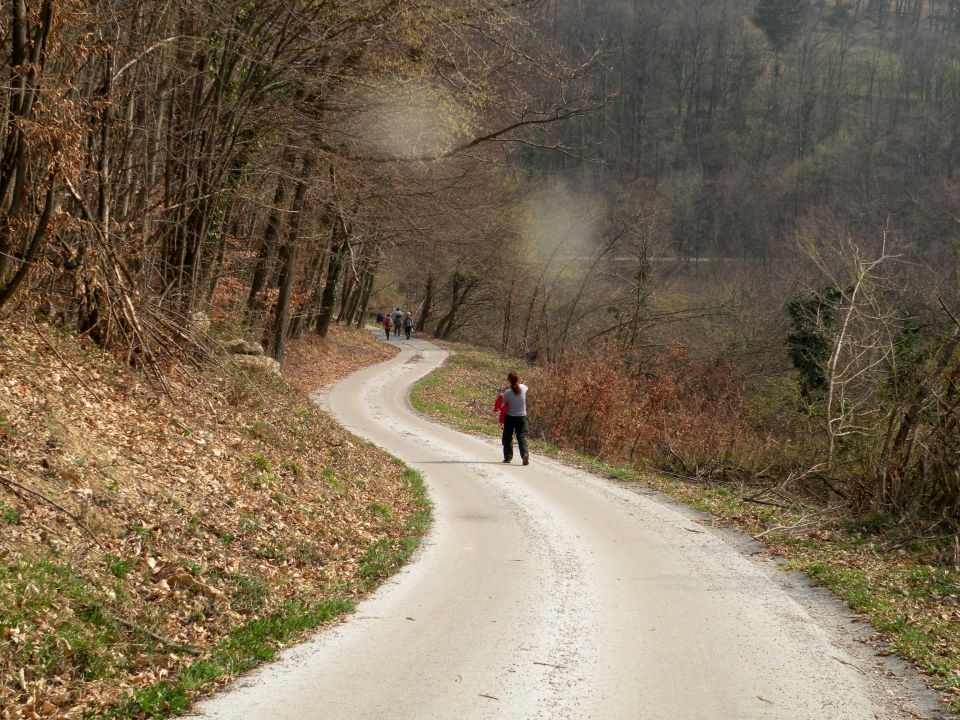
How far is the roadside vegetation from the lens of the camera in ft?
26.6

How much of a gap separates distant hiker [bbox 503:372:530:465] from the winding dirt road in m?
4.59

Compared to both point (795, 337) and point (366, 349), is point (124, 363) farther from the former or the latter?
point (366, 349)

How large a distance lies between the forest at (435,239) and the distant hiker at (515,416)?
384 centimetres

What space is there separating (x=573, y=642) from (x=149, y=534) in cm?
372

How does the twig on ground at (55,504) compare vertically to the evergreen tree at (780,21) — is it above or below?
below

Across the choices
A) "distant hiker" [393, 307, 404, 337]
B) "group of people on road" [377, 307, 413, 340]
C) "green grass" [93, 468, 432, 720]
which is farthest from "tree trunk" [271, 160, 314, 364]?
"distant hiker" [393, 307, 404, 337]

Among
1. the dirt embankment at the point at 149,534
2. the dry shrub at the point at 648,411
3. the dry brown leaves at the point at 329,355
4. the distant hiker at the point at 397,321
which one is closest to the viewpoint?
the dirt embankment at the point at 149,534

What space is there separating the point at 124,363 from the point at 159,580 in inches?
184

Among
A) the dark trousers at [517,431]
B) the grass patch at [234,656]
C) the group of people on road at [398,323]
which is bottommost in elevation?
the grass patch at [234,656]

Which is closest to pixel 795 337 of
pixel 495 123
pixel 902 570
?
pixel 495 123

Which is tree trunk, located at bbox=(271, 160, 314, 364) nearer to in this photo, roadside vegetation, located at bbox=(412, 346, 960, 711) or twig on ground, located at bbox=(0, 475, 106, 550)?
roadside vegetation, located at bbox=(412, 346, 960, 711)

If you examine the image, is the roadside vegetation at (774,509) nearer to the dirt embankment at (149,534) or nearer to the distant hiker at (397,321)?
the dirt embankment at (149,534)

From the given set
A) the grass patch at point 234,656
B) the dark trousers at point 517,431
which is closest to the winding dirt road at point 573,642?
the grass patch at point 234,656

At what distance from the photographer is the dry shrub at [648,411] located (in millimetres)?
19594
